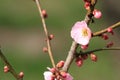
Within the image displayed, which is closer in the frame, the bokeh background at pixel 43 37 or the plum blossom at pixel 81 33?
the plum blossom at pixel 81 33

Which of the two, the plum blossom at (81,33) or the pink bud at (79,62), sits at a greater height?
the plum blossom at (81,33)

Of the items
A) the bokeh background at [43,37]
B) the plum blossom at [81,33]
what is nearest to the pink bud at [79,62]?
the plum blossom at [81,33]

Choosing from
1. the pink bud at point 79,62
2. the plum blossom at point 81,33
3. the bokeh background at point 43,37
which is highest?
the plum blossom at point 81,33

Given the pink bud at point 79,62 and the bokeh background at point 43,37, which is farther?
the bokeh background at point 43,37

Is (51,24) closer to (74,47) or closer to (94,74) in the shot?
(94,74)

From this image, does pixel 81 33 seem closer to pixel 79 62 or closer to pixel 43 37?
pixel 79 62

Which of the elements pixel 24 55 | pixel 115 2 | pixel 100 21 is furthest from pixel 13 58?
pixel 115 2

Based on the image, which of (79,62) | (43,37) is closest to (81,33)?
(79,62)

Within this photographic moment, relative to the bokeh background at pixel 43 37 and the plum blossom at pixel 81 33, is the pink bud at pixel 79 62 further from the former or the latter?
the bokeh background at pixel 43 37
